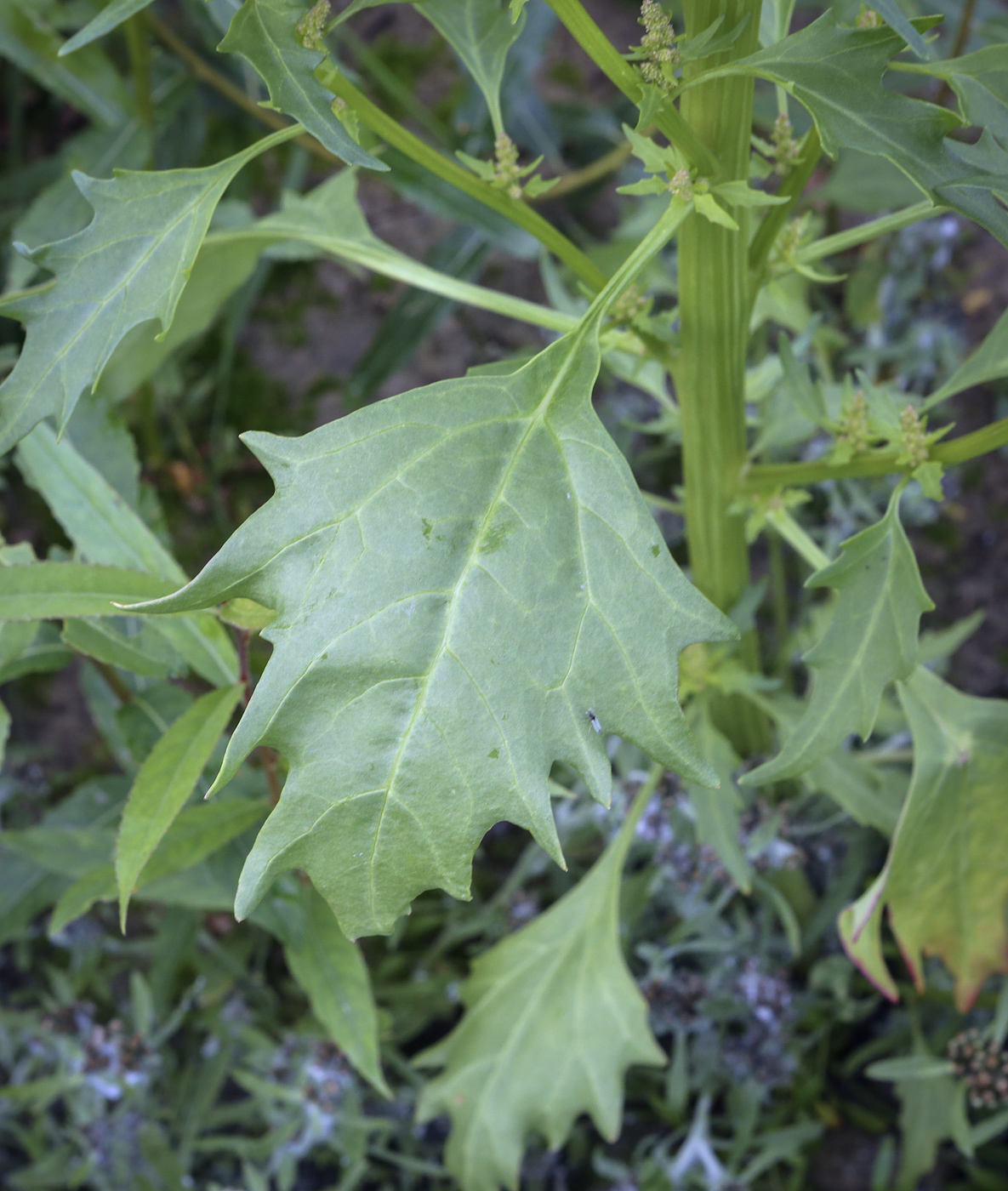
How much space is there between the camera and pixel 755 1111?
3.50 ft

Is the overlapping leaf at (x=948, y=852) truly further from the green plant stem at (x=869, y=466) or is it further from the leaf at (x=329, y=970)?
the leaf at (x=329, y=970)

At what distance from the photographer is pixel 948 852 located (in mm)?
837

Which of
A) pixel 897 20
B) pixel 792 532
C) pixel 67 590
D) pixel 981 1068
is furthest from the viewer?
pixel 981 1068

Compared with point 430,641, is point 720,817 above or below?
below

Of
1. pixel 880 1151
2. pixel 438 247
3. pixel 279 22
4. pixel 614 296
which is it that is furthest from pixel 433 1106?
pixel 438 247

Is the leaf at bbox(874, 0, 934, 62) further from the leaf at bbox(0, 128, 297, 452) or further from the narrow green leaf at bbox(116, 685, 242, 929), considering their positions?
the narrow green leaf at bbox(116, 685, 242, 929)

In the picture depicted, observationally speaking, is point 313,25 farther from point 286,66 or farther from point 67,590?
point 67,590

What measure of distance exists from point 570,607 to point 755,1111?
77cm

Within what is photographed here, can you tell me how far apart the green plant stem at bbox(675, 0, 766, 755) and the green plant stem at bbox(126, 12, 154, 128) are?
93 centimetres

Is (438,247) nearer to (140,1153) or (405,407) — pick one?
(405,407)

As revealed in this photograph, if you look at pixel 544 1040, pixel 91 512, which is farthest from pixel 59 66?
pixel 544 1040

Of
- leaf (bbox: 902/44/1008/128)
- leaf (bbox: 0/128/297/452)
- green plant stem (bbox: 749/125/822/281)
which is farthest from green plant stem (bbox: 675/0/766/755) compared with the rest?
leaf (bbox: 0/128/297/452)

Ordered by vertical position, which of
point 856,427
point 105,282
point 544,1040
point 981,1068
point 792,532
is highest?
point 105,282

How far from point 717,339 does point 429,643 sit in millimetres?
335
